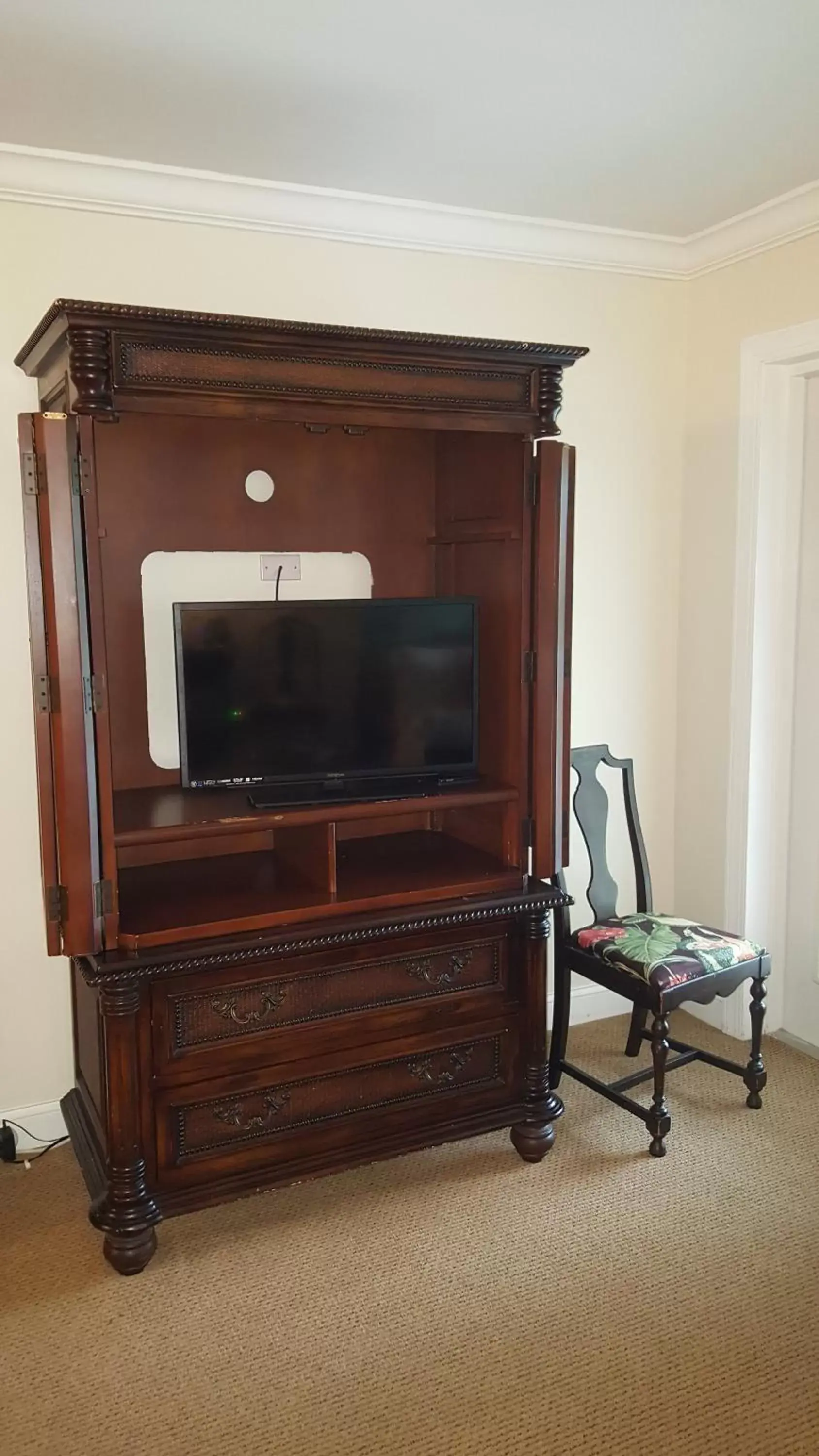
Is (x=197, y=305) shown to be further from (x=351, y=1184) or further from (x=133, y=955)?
(x=351, y=1184)

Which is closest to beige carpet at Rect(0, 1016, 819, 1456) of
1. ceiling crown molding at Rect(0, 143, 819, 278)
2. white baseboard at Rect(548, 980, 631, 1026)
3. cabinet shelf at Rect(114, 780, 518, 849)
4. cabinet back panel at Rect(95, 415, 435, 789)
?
white baseboard at Rect(548, 980, 631, 1026)

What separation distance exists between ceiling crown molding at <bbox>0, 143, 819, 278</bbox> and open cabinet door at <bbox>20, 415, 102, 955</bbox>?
823mm

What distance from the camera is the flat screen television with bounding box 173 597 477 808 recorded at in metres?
2.40

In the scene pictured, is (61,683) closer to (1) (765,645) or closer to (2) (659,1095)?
(2) (659,1095)

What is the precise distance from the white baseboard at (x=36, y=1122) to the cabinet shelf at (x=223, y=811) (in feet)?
2.92

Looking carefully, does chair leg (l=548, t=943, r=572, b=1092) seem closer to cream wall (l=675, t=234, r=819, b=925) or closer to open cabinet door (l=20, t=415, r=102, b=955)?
cream wall (l=675, t=234, r=819, b=925)

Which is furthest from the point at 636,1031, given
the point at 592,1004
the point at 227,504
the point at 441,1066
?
the point at 227,504

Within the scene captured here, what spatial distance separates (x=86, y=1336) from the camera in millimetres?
2086

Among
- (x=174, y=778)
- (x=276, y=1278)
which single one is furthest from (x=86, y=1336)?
(x=174, y=778)

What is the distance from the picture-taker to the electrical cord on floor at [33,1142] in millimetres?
2684

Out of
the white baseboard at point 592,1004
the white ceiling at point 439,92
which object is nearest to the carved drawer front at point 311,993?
the white baseboard at point 592,1004

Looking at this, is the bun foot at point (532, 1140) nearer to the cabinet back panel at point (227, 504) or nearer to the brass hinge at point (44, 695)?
the cabinet back panel at point (227, 504)

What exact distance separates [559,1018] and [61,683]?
1702 mm

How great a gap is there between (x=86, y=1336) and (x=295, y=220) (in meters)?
2.62
